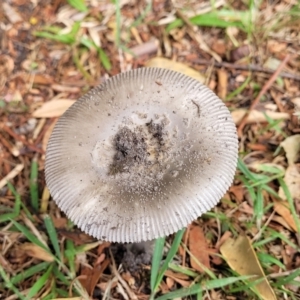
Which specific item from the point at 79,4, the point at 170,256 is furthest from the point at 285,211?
the point at 79,4

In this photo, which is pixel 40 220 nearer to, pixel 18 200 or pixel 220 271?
pixel 18 200

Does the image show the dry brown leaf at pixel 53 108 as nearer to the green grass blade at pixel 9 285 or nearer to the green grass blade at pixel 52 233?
the green grass blade at pixel 52 233

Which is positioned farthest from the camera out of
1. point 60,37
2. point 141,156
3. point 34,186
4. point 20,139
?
point 60,37

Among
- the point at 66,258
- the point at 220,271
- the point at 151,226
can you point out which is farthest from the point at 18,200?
the point at 220,271

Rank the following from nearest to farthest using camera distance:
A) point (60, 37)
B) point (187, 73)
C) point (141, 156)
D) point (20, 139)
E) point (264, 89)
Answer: point (141, 156)
point (20, 139)
point (264, 89)
point (187, 73)
point (60, 37)

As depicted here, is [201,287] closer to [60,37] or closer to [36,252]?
[36,252]

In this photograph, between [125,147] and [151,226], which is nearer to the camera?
[151,226]

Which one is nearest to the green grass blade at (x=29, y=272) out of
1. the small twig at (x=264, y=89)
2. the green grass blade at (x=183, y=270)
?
the green grass blade at (x=183, y=270)
